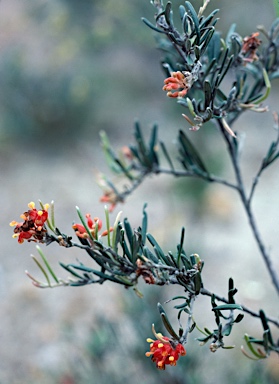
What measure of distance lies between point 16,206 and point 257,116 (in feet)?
5.05

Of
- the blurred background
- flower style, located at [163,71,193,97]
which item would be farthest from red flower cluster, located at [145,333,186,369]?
the blurred background

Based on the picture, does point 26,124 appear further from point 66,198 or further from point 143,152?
point 143,152

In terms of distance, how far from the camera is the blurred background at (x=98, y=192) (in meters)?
1.53

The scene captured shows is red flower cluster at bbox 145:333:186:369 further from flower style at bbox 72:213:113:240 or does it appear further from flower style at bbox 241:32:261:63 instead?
flower style at bbox 241:32:261:63

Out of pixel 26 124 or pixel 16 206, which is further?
pixel 26 124

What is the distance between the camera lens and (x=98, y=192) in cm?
259

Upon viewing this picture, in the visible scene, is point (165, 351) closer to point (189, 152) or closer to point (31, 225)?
point (31, 225)

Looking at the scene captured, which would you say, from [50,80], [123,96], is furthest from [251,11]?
[50,80]

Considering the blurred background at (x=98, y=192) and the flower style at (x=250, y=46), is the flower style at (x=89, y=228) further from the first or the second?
the blurred background at (x=98, y=192)

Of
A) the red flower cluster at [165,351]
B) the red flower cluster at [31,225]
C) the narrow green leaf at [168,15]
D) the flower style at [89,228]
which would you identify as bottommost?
the red flower cluster at [165,351]

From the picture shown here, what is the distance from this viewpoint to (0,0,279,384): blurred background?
1.53 meters

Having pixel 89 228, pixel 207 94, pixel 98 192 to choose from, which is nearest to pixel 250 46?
pixel 207 94

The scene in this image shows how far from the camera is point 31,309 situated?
195 centimetres

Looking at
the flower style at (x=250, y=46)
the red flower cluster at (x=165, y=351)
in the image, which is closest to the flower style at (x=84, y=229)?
the red flower cluster at (x=165, y=351)
